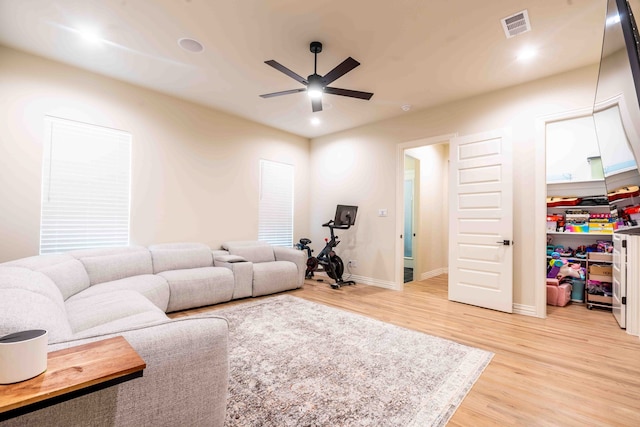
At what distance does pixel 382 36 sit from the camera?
284 centimetres

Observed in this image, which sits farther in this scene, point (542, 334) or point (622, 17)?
point (542, 334)

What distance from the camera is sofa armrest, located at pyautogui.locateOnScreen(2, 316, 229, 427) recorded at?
1.05 meters

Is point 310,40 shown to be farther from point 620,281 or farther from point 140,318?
point 620,281

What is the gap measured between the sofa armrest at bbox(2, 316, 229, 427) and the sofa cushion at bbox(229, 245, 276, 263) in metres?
3.43

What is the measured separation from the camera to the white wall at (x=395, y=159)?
11.8 ft

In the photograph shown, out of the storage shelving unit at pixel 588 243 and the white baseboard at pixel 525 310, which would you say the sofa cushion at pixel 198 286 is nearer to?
the white baseboard at pixel 525 310

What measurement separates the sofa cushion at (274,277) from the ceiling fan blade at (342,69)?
2.82 meters

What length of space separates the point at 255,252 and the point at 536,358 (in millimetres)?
3902

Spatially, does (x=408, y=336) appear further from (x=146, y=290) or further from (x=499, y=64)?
(x=499, y=64)

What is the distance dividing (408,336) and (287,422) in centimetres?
165

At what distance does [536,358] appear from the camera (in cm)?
253

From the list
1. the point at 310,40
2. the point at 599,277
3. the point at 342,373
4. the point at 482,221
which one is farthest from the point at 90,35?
the point at 599,277

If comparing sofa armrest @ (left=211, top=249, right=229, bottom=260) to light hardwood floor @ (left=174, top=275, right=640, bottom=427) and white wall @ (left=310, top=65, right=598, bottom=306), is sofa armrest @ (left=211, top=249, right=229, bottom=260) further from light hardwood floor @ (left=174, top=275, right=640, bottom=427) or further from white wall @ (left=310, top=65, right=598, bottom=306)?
white wall @ (left=310, top=65, right=598, bottom=306)

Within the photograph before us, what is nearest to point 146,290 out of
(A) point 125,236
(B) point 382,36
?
(A) point 125,236
